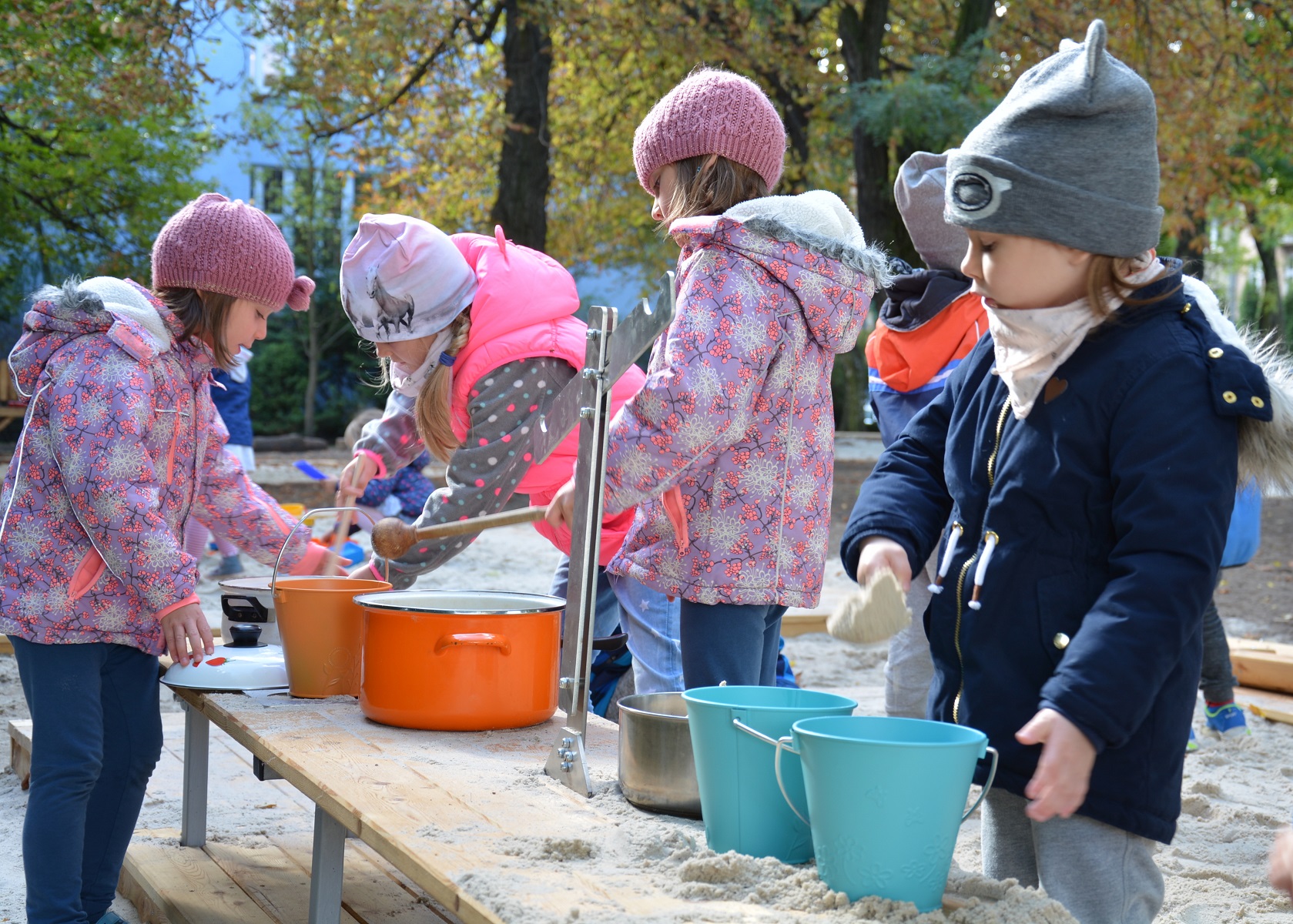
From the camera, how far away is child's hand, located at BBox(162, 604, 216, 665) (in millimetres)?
2549

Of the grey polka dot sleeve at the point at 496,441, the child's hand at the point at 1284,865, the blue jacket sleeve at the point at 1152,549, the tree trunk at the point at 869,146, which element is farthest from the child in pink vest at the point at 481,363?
the tree trunk at the point at 869,146

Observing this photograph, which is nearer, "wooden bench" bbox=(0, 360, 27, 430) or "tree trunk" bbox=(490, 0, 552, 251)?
"tree trunk" bbox=(490, 0, 552, 251)

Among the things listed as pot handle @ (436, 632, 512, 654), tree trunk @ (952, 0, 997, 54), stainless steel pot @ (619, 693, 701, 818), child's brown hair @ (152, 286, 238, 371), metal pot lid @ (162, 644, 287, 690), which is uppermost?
tree trunk @ (952, 0, 997, 54)

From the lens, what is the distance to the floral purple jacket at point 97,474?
99.4 inches

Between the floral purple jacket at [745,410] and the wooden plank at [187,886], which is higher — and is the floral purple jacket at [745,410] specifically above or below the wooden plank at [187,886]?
above

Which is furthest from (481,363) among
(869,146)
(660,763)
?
(869,146)

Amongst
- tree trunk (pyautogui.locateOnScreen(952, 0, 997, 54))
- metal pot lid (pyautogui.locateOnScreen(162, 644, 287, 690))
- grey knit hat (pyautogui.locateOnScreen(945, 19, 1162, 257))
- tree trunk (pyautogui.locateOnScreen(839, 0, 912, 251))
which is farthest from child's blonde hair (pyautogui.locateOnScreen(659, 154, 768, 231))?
tree trunk (pyautogui.locateOnScreen(952, 0, 997, 54))

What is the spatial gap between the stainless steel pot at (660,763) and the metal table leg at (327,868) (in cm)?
59

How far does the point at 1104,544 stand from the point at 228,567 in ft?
22.2

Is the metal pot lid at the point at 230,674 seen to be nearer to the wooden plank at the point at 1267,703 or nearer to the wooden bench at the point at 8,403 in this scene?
the wooden plank at the point at 1267,703

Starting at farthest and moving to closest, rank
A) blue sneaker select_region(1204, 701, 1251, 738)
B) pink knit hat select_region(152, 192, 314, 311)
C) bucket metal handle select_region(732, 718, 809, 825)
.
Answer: blue sneaker select_region(1204, 701, 1251, 738), pink knit hat select_region(152, 192, 314, 311), bucket metal handle select_region(732, 718, 809, 825)

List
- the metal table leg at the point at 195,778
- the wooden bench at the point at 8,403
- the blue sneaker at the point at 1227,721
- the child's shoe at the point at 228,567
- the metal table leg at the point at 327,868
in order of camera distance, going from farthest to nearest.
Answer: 1. the wooden bench at the point at 8,403
2. the child's shoe at the point at 228,567
3. the blue sneaker at the point at 1227,721
4. the metal table leg at the point at 195,778
5. the metal table leg at the point at 327,868

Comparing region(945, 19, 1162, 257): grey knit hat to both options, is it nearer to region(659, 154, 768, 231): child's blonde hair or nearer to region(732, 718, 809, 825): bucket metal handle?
region(732, 718, 809, 825): bucket metal handle

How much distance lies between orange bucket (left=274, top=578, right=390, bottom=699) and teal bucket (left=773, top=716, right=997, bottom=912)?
121 centimetres
